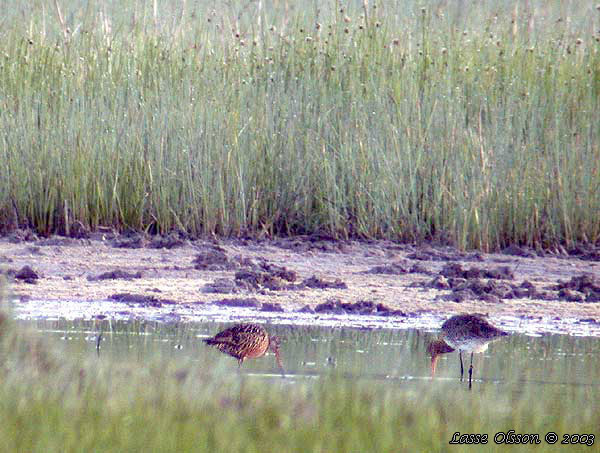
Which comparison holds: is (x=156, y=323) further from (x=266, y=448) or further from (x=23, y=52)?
(x=23, y=52)

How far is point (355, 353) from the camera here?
6219mm

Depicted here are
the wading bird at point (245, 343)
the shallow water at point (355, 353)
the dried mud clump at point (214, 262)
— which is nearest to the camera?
the shallow water at point (355, 353)

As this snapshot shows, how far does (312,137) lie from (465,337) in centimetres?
393

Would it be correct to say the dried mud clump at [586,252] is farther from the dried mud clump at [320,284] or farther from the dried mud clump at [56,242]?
the dried mud clump at [56,242]

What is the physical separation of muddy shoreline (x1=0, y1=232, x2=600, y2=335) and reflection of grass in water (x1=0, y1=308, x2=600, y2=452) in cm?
224

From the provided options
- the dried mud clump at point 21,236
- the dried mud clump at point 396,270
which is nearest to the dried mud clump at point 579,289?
the dried mud clump at point 396,270

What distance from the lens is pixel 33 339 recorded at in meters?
5.61

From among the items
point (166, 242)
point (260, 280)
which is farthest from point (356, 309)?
point (166, 242)

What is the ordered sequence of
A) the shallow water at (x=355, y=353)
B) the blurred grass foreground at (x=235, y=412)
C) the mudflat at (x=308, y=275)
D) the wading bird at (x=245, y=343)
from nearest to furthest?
the blurred grass foreground at (x=235, y=412)
the shallow water at (x=355, y=353)
the wading bird at (x=245, y=343)
the mudflat at (x=308, y=275)

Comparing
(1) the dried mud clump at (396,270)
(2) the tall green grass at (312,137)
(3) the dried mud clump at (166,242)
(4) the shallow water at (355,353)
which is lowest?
(4) the shallow water at (355,353)

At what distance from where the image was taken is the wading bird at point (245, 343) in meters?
5.94

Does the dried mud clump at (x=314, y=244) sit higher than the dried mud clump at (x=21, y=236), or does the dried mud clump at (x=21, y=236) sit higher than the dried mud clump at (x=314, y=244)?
the dried mud clump at (x=21, y=236)

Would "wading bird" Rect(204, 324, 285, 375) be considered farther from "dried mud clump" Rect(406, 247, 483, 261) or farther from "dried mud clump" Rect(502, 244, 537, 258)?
"dried mud clump" Rect(502, 244, 537, 258)

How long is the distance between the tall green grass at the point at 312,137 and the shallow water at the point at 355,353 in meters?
2.62
